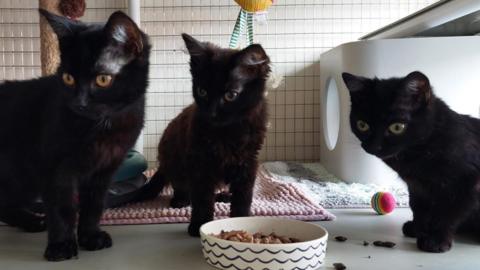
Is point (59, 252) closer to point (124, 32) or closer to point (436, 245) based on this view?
point (124, 32)

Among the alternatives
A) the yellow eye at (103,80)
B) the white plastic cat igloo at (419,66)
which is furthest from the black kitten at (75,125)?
the white plastic cat igloo at (419,66)

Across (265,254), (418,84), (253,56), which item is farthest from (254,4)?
(265,254)

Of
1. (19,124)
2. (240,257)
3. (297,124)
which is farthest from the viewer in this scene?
(297,124)

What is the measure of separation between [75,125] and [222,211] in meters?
0.58

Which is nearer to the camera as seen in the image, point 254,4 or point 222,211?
point 222,211

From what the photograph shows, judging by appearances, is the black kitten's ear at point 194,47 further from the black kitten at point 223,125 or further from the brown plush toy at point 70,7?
the brown plush toy at point 70,7

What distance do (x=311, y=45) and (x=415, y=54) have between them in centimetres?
83

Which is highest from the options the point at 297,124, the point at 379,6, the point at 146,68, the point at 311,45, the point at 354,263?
the point at 379,6

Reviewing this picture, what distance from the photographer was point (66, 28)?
986 mm

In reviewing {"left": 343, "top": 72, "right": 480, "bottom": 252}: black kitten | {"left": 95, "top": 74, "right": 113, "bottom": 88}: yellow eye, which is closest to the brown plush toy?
{"left": 95, "top": 74, "right": 113, "bottom": 88}: yellow eye

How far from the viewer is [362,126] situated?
113 centimetres

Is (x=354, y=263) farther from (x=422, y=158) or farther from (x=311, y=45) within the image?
(x=311, y=45)

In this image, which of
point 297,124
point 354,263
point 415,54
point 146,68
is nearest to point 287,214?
point 354,263

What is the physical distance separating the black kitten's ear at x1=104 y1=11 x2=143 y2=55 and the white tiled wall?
59.4 inches
